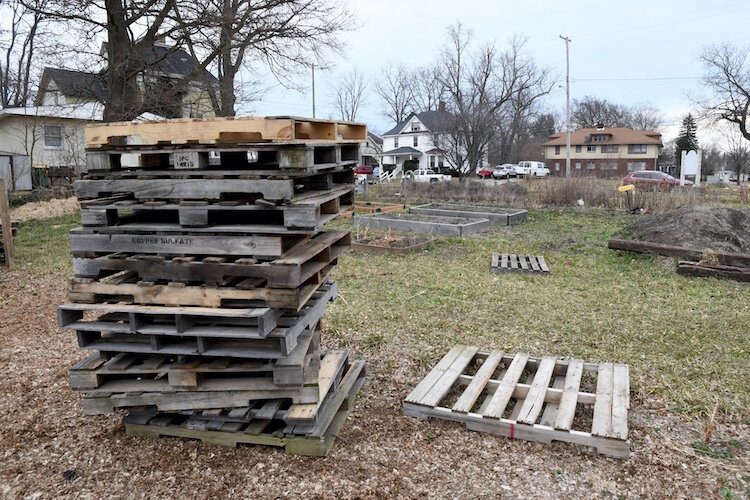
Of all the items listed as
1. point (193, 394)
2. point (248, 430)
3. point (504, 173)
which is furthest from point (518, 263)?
point (504, 173)

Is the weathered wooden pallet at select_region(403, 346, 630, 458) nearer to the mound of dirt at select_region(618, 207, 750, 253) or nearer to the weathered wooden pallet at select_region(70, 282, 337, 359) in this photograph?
the weathered wooden pallet at select_region(70, 282, 337, 359)

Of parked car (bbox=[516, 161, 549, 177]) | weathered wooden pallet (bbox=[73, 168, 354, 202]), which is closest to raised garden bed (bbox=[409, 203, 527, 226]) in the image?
weathered wooden pallet (bbox=[73, 168, 354, 202])

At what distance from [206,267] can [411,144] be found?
5840cm

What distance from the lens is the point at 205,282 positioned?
138 inches

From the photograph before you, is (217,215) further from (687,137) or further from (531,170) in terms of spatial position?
(687,137)

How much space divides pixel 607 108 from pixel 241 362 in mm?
77821

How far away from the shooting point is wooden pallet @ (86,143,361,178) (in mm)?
3324

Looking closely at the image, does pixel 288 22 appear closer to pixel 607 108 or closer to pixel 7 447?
pixel 7 447

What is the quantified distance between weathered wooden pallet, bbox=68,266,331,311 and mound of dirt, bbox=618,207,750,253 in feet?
31.7

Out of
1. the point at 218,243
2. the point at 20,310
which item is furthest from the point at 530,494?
the point at 20,310

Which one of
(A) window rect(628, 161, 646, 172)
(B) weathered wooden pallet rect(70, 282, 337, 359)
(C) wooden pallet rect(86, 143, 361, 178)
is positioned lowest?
(B) weathered wooden pallet rect(70, 282, 337, 359)

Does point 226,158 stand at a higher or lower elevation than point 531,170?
lower

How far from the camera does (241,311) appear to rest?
3.29m

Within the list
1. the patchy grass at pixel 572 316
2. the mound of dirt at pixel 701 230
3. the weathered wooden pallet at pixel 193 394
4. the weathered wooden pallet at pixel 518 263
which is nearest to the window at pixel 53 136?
the patchy grass at pixel 572 316
